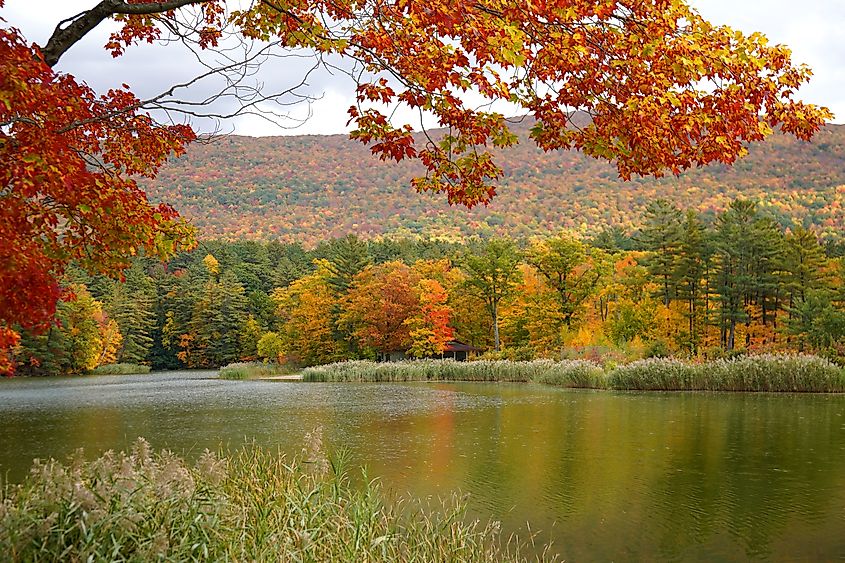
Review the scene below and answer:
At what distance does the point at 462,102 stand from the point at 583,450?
260 inches

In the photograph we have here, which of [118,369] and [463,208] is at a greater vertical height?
[463,208]

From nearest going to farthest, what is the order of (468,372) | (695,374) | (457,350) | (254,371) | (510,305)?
(695,374) < (468,372) < (510,305) < (457,350) < (254,371)

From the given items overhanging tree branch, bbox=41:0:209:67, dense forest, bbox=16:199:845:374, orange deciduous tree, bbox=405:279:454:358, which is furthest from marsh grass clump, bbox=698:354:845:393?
orange deciduous tree, bbox=405:279:454:358

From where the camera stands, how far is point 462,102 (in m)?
4.52

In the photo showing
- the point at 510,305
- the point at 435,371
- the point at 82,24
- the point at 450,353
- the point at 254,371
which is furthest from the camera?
the point at 450,353

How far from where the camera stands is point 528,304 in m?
32.8

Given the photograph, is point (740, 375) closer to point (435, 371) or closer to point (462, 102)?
point (435, 371)

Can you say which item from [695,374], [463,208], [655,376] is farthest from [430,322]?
[463,208]

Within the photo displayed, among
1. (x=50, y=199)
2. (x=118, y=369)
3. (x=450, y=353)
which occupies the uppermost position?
(x=50, y=199)

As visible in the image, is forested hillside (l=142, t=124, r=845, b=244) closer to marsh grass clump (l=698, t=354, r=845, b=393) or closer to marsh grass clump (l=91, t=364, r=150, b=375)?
marsh grass clump (l=91, t=364, r=150, b=375)

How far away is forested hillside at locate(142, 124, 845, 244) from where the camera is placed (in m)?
74.2

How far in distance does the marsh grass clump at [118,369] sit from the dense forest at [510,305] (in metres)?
0.74

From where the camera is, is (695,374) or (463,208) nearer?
(695,374)

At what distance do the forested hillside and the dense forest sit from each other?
14.1 meters
